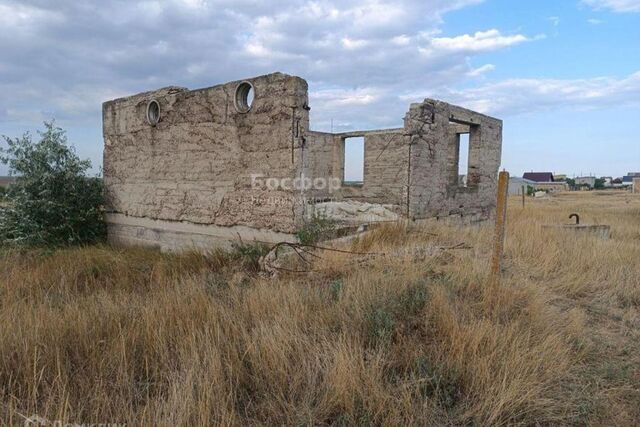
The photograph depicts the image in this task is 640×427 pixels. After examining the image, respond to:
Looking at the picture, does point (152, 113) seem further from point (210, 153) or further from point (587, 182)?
point (587, 182)

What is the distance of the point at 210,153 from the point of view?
23.1 ft

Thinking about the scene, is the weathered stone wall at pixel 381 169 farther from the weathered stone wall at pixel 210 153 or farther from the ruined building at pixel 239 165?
the weathered stone wall at pixel 210 153

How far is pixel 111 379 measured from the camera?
232 centimetres

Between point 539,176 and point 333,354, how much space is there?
290 ft

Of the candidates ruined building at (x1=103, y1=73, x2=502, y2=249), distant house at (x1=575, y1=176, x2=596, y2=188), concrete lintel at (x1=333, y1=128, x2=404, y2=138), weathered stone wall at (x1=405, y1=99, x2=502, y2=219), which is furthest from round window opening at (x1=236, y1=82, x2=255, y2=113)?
distant house at (x1=575, y1=176, x2=596, y2=188)

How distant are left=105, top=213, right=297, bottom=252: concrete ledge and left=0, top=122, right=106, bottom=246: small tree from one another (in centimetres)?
62

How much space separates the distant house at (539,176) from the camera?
3046 inches

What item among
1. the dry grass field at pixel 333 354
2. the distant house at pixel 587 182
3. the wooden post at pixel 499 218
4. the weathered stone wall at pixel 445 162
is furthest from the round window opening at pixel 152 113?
the distant house at pixel 587 182

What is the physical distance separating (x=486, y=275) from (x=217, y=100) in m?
5.10

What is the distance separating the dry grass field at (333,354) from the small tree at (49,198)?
4.90 meters

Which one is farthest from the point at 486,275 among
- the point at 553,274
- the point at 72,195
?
the point at 72,195

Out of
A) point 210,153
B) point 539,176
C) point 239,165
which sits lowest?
Result: point 239,165

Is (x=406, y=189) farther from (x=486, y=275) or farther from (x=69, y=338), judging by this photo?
(x=69, y=338)

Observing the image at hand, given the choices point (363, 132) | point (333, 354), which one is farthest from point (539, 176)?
point (333, 354)
